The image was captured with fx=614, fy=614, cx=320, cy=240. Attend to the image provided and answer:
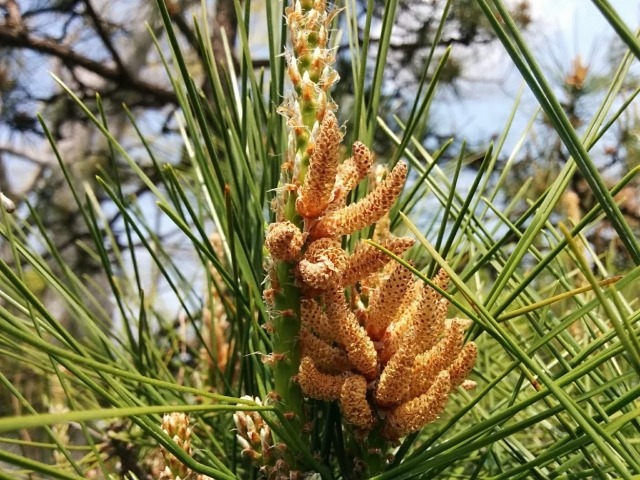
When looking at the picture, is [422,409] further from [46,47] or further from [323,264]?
[46,47]

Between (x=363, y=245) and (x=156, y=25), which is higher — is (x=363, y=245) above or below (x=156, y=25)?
below

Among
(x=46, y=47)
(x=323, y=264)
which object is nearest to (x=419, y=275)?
(x=323, y=264)

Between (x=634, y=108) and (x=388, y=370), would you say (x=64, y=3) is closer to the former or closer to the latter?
(x=634, y=108)

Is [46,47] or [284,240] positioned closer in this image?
[284,240]

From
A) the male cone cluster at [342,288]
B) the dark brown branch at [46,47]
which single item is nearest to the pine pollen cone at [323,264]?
the male cone cluster at [342,288]

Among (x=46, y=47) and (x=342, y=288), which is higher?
(x=46, y=47)

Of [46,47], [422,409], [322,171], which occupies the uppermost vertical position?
[46,47]

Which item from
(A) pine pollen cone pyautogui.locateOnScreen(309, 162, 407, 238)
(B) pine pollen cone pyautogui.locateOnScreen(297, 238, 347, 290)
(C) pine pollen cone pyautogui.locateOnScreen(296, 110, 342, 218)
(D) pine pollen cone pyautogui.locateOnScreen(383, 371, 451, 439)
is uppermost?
(C) pine pollen cone pyautogui.locateOnScreen(296, 110, 342, 218)

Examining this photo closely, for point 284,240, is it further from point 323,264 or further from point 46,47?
point 46,47

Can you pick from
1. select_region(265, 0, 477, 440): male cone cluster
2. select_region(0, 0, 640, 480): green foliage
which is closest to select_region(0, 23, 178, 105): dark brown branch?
select_region(0, 0, 640, 480): green foliage

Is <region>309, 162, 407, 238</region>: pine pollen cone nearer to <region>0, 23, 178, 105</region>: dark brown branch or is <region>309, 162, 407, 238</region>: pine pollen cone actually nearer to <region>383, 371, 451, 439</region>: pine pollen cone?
<region>383, 371, 451, 439</region>: pine pollen cone

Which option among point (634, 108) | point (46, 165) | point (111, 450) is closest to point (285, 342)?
point (111, 450)
